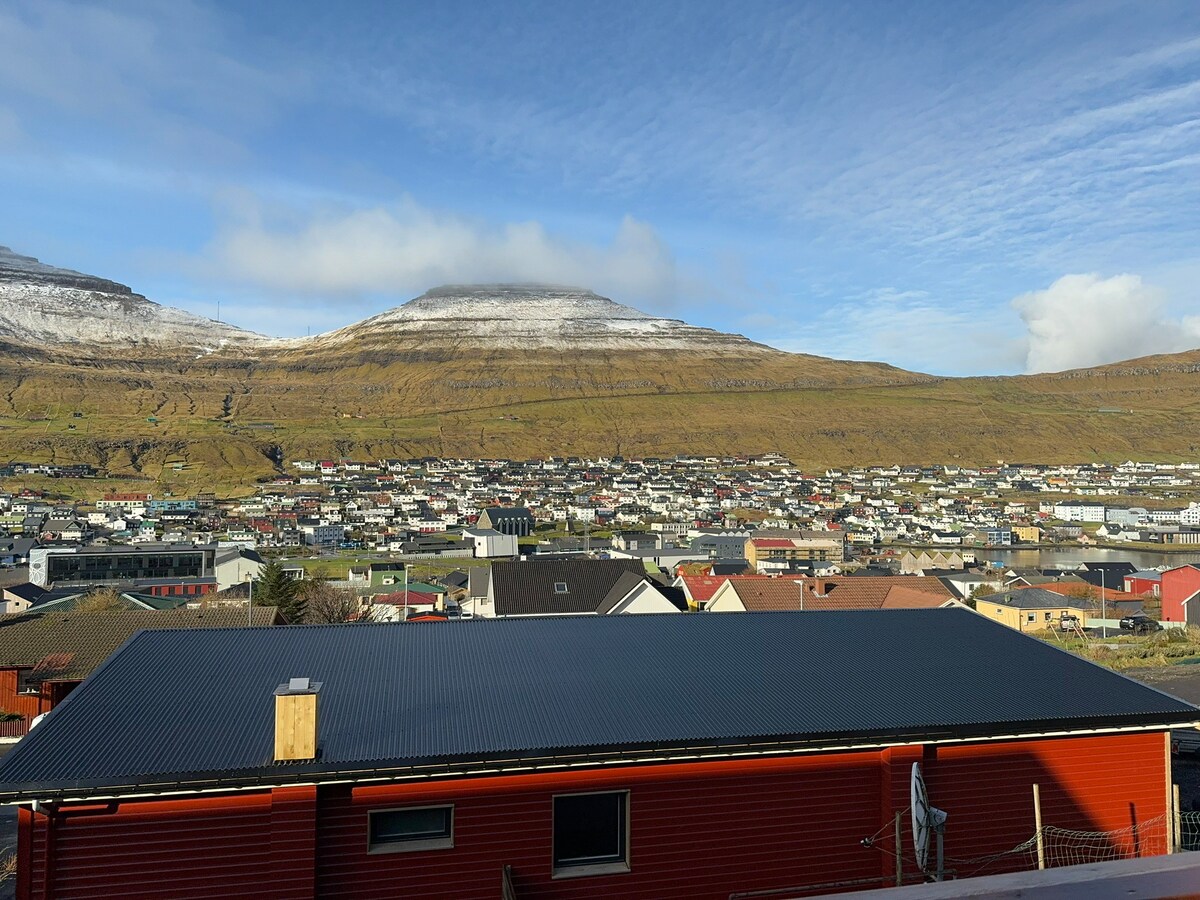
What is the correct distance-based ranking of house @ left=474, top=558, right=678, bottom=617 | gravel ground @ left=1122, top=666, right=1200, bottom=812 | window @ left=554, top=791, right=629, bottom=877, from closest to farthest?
window @ left=554, top=791, right=629, bottom=877 < gravel ground @ left=1122, top=666, right=1200, bottom=812 < house @ left=474, top=558, right=678, bottom=617

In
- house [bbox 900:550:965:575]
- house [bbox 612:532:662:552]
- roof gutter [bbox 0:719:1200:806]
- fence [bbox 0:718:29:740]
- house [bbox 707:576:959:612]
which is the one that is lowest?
fence [bbox 0:718:29:740]

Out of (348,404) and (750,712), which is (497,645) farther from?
(348,404)

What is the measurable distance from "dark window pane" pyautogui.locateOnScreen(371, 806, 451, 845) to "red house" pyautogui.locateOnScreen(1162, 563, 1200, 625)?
4148 cm

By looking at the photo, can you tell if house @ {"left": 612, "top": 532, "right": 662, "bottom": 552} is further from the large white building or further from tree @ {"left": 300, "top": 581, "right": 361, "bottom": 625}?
the large white building

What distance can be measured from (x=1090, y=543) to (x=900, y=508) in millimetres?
24338

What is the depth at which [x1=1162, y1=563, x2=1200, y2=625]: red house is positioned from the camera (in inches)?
1532

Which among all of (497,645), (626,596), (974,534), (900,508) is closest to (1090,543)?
(974,534)

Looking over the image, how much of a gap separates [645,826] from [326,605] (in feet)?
88.3

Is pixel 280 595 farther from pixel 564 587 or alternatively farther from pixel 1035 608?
pixel 1035 608

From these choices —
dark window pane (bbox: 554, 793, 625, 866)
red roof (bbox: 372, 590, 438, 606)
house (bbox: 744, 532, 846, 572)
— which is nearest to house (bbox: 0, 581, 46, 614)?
red roof (bbox: 372, 590, 438, 606)

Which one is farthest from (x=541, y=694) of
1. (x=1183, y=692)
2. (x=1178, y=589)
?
(x=1178, y=589)

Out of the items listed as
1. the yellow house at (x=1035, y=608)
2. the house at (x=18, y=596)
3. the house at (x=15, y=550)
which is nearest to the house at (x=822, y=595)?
the yellow house at (x=1035, y=608)

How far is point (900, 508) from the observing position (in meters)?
117

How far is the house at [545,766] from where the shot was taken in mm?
6922
